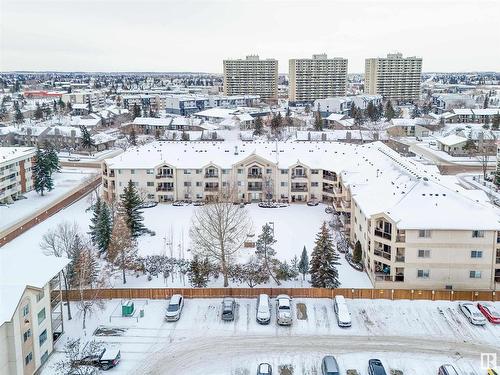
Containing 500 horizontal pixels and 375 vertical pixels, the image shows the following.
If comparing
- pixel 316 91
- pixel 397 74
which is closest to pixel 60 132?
pixel 316 91

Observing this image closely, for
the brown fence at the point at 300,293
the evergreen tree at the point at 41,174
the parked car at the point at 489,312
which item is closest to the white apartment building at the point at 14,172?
the evergreen tree at the point at 41,174

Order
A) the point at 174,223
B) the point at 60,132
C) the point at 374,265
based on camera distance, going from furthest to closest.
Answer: the point at 60,132, the point at 174,223, the point at 374,265

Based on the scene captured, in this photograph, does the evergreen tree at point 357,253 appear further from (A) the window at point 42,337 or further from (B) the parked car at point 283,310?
(A) the window at point 42,337

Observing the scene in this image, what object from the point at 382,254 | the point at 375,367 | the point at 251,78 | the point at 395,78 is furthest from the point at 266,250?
the point at 395,78

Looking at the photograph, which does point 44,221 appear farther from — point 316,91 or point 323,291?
point 316,91

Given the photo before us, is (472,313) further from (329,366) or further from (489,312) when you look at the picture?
(329,366)

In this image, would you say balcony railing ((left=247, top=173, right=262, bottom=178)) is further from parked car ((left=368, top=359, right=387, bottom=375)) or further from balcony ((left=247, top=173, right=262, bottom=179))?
parked car ((left=368, top=359, right=387, bottom=375))
